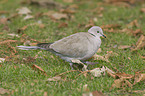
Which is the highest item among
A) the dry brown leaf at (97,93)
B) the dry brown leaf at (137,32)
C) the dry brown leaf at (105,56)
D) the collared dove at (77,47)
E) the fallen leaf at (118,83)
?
the collared dove at (77,47)

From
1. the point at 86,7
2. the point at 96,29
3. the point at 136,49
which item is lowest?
the point at 86,7

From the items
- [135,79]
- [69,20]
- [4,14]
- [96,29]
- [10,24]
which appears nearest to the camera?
[135,79]

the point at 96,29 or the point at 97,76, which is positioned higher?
the point at 96,29

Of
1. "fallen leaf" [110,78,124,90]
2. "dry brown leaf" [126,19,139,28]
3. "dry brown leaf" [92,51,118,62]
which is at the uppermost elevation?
"fallen leaf" [110,78,124,90]

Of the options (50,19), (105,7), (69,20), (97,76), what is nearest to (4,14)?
(50,19)

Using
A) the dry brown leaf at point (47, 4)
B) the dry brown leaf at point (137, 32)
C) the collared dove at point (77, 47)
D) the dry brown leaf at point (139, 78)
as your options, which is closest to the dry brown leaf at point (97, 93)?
the dry brown leaf at point (139, 78)

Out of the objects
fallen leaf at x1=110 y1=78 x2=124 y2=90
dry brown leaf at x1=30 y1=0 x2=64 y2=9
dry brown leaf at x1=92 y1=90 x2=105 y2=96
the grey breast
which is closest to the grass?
fallen leaf at x1=110 y1=78 x2=124 y2=90

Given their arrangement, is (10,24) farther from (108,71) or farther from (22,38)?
(108,71)

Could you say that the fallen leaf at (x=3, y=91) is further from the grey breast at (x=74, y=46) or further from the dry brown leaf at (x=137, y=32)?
the dry brown leaf at (x=137, y=32)

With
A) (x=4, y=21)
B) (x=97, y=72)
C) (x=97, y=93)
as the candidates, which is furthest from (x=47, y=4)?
(x=97, y=93)

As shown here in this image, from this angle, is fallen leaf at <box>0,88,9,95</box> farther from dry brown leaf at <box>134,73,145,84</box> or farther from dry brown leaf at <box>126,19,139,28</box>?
dry brown leaf at <box>126,19,139,28</box>

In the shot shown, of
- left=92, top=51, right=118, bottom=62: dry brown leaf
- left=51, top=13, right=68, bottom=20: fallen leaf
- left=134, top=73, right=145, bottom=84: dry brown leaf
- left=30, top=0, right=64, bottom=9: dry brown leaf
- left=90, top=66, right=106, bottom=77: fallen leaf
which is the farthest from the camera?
left=30, top=0, right=64, bottom=9: dry brown leaf

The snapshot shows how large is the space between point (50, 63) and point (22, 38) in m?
1.49

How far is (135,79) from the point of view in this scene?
353cm
